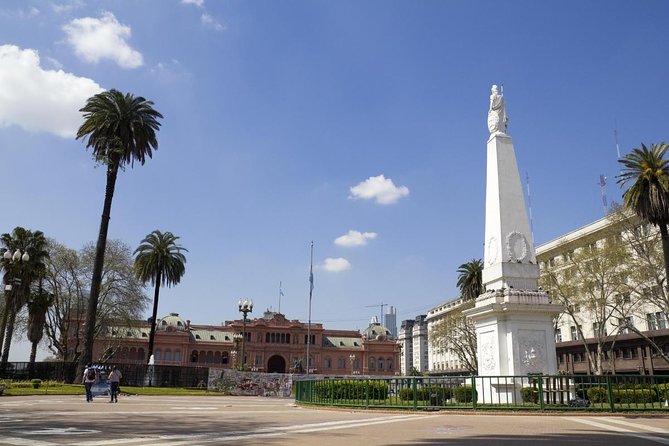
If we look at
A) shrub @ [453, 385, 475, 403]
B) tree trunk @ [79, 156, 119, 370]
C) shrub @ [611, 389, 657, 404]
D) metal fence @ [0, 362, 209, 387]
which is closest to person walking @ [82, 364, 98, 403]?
tree trunk @ [79, 156, 119, 370]

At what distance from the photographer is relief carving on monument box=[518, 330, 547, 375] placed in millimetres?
19000

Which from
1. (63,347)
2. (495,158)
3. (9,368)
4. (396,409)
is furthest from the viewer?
(63,347)

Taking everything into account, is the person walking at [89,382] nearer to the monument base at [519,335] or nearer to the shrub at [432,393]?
the shrub at [432,393]

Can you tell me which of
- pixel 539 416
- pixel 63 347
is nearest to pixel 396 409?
pixel 539 416

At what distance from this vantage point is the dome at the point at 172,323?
9593cm

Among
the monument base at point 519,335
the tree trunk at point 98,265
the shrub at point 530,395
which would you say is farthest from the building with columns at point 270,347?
the shrub at point 530,395

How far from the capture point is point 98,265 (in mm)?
35594

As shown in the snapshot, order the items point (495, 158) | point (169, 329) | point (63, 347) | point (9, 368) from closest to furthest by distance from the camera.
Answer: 1. point (495, 158)
2. point (9, 368)
3. point (63, 347)
4. point (169, 329)

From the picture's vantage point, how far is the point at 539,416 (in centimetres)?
1585

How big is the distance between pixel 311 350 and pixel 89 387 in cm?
7578

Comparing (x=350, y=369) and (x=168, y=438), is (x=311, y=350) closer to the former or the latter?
(x=350, y=369)

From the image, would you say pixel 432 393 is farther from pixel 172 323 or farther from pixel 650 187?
pixel 172 323

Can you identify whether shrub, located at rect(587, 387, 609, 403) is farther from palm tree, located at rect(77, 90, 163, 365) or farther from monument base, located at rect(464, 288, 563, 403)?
palm tree, located at rect(77, 90, 163, 365)

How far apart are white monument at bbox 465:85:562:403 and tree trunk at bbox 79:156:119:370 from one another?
2526 cm
